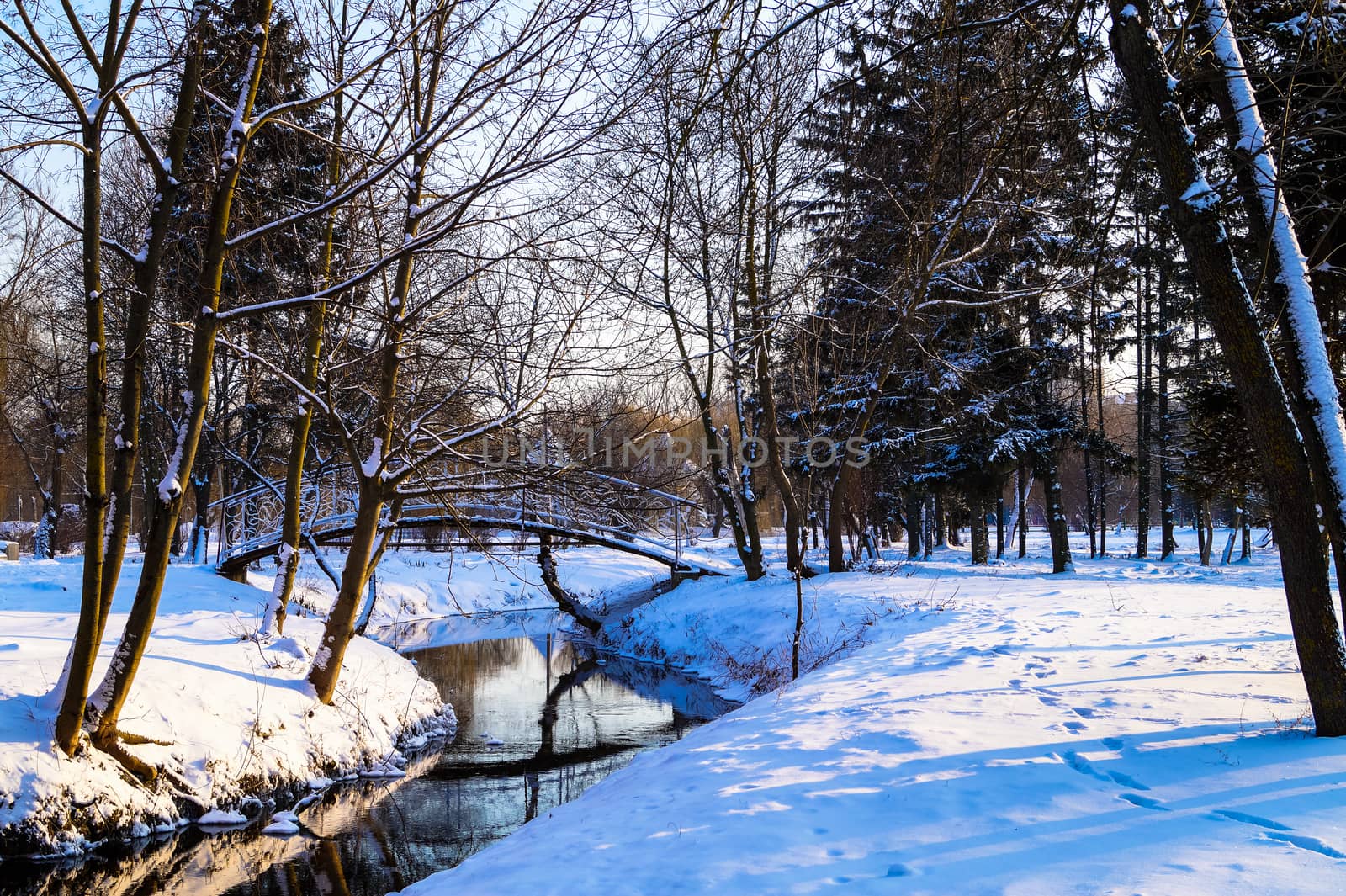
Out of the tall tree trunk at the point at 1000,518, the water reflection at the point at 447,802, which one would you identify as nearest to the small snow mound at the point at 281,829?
the water reflection at the point at 447,802

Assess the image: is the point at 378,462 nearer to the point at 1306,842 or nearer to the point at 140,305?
the point at 140,305

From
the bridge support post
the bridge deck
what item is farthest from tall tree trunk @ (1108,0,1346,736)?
the bridge support post

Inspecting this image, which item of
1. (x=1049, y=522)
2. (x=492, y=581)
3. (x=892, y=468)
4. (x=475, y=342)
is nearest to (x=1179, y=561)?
(x=1049, y=522)

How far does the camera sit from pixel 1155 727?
5.45 meters

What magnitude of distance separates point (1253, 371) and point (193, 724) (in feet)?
28.7

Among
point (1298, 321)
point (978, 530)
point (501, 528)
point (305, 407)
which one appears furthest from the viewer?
point (978, 530)

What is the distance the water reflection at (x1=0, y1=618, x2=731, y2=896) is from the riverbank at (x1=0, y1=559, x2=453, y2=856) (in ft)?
0.87

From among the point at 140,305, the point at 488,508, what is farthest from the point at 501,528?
the point at 140,305

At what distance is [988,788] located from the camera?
176 inches

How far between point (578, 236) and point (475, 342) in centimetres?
165

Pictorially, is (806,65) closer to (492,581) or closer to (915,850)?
(915,850)

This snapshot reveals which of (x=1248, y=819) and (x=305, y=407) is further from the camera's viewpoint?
(x=305, y=407)

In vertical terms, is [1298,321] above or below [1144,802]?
above

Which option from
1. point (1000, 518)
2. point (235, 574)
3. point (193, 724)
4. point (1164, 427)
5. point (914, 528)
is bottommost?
point (193, 724)
